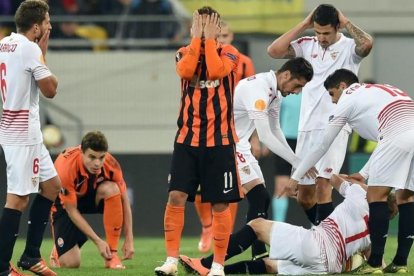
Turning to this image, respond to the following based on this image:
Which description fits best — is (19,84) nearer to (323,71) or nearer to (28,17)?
(28,17)

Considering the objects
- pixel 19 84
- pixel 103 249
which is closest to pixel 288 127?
pixel 103 249

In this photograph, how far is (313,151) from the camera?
10516 mm

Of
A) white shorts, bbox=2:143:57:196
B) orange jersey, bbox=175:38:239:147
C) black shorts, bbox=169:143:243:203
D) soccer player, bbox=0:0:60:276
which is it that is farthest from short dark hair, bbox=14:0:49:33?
black shorts, bbox=169:143:243:203

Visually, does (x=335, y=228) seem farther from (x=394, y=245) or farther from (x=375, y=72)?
(x=375, y=72)

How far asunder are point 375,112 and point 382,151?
0.34 m

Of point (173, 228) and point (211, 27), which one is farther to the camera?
point (173, 228)

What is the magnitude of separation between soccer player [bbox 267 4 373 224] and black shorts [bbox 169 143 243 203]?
2.14 meters

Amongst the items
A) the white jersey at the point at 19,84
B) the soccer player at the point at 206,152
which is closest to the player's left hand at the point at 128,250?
the soccer player at the point at 206,152

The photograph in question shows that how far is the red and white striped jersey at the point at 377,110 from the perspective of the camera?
10.1 metres

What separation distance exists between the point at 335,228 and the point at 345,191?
21.5 inches

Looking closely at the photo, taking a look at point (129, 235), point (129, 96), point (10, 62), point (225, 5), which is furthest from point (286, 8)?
point (10, 62)

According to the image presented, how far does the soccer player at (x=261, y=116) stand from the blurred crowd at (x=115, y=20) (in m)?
9.07

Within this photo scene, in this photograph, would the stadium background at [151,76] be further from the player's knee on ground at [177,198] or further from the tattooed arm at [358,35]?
the player's knee on ground at [177,198]

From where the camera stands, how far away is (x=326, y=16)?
11305 millimetres
